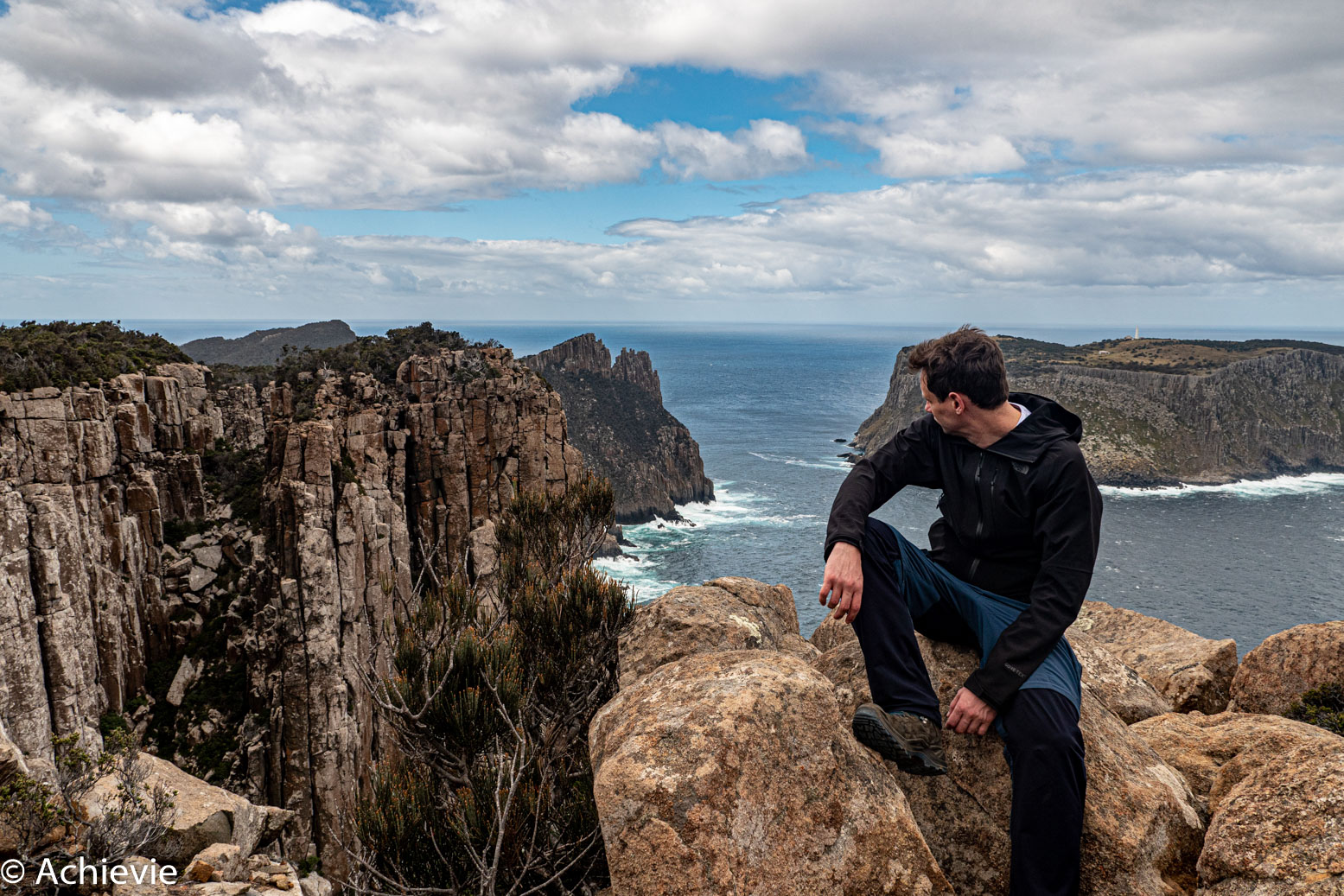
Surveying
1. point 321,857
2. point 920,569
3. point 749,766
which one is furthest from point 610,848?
point 321,857

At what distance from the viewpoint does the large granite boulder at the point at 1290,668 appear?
8289mm

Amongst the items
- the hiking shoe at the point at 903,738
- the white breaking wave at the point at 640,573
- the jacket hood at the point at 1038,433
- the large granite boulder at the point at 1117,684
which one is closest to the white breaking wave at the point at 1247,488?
→ the white breaking wave at the point at 640,573

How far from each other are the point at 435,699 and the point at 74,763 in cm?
464

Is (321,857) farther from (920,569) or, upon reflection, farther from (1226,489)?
(1226,489)

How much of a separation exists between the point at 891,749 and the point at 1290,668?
6486 millimetres

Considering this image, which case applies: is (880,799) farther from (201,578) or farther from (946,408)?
(201,578)

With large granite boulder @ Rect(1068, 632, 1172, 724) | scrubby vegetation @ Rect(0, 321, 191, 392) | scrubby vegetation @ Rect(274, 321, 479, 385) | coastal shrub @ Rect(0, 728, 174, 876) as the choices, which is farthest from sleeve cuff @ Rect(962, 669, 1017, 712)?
scrubby vegetation @ Rect(274, 321, 479, 385)

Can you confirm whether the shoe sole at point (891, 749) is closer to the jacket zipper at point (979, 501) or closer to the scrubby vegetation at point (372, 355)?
the jacket zipper at point (979, 501)

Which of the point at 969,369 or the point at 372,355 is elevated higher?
the point at 372,355

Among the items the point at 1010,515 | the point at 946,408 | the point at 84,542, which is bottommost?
the point at 84,542

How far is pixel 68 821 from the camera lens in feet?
23.0

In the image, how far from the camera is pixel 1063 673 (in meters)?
5.11

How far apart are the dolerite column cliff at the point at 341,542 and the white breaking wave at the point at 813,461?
383 feet

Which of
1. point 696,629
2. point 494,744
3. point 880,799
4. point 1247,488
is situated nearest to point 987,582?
point 880,799
